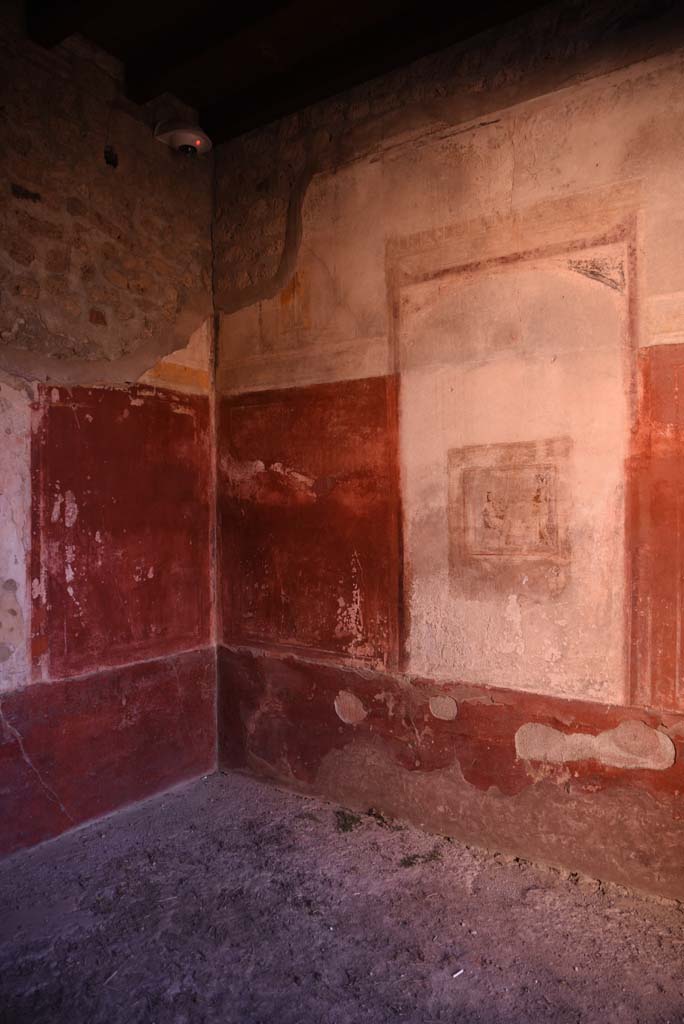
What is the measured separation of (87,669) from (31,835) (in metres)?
0.70

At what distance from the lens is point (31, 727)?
9.31ft

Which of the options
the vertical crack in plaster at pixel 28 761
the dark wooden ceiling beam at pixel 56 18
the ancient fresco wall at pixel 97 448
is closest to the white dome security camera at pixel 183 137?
the ancient fresco wall at pixel 97 448

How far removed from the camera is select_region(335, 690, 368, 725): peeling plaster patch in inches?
126

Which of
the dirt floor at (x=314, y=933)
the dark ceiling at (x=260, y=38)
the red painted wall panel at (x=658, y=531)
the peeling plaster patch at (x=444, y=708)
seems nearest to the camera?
the dirt floor at (x=314, y=933)

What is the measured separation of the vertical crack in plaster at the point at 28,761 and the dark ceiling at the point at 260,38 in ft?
9.53

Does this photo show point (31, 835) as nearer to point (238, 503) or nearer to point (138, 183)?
point (238, 503)

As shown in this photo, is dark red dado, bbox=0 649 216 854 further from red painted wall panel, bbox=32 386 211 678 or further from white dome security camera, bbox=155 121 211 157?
white dome security camera, bbox=155 121 211 157

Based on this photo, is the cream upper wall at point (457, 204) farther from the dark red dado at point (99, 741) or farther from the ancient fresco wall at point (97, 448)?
the dark red dado at point (99, 741)

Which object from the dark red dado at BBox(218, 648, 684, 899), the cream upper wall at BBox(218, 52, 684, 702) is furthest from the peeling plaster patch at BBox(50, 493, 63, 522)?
the cream upper wall at BBox(218, 52, 684, 702)

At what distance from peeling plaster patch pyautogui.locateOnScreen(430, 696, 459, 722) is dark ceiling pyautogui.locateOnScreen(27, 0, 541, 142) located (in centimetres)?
286

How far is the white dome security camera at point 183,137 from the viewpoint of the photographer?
3.21 metres

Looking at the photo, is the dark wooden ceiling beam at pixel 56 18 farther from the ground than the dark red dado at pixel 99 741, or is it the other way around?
the dark wooden ceiling beam at pixel 56 18

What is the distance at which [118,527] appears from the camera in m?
3.23

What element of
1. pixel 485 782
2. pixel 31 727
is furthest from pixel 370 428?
pixel 31 727
